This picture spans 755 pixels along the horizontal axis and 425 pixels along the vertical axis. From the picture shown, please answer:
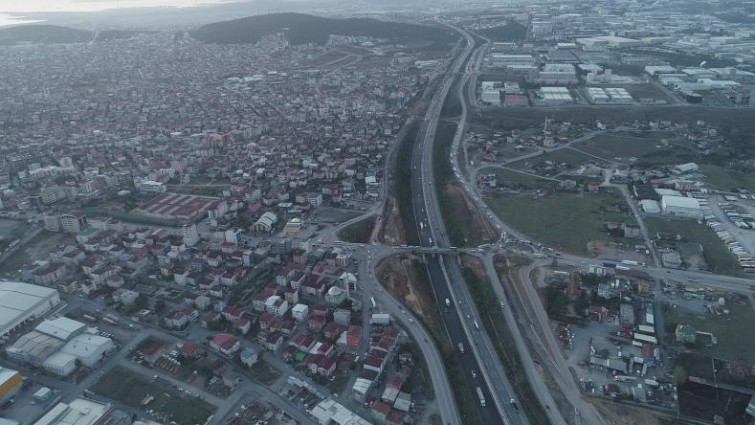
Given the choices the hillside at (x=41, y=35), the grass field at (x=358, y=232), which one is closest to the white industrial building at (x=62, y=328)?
the grass field at (x=358, y=232)

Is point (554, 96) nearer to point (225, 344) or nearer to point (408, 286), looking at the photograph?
point (408, 286)

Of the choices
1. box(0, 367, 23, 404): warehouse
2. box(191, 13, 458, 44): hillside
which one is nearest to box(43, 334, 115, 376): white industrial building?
box(0, 367, 23, 404): warehouse

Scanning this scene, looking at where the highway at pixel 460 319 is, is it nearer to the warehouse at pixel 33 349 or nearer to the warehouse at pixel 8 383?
the warehouse at pixel 33 349

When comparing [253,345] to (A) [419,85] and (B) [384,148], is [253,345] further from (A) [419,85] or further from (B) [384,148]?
(A) [419,85]

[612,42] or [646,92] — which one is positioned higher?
[612,42]

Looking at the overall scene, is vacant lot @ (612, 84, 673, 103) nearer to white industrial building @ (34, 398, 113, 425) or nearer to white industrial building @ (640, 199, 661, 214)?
white industrial building @ (640, 199, 661, 214)

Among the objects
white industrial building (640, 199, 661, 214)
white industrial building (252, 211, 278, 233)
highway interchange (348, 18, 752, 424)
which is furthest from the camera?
white industrial building (640, 199, 661, 214)

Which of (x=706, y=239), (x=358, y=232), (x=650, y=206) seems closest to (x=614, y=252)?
(x=706, y=239)

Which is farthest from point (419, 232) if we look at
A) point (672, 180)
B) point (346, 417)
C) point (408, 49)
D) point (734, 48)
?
point (734, 48)
